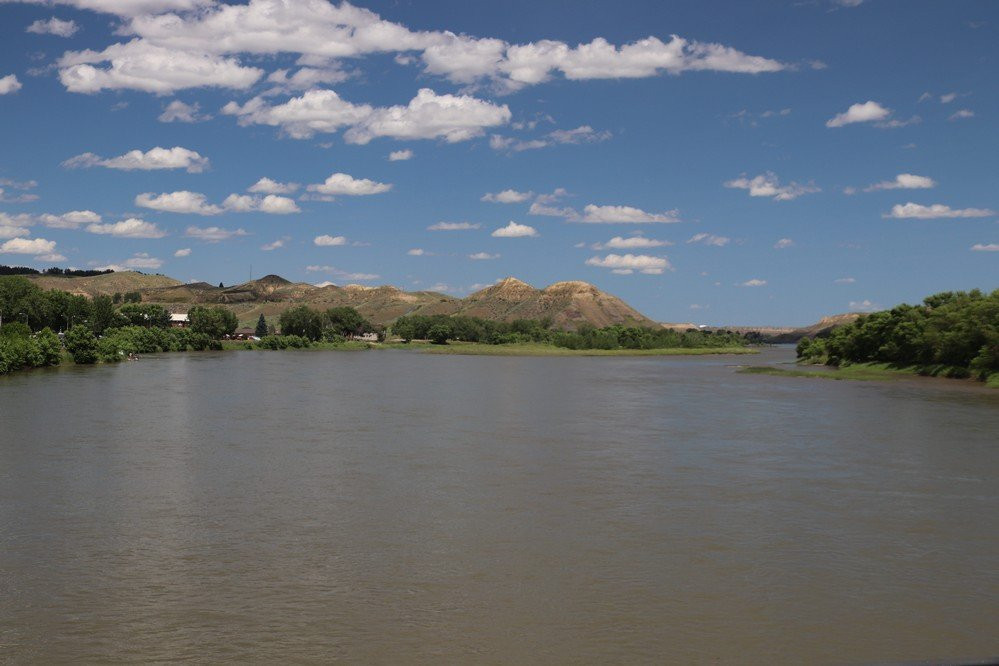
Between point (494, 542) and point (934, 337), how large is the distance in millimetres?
70195

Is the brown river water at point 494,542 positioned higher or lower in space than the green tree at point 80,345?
lower

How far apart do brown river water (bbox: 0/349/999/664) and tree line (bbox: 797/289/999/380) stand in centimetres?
3510

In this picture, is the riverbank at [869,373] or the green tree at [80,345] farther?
the green tree at [80,345]

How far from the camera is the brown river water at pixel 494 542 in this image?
12.7 m

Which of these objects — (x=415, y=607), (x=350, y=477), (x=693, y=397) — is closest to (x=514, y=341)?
(x=693, y=397)

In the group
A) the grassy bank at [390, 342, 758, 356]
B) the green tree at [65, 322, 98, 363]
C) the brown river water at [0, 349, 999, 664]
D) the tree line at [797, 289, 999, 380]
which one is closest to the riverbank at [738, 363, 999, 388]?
the tree line at [797, 289, 999, 380]

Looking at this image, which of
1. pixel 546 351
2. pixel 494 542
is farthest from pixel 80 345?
pixel 546 351

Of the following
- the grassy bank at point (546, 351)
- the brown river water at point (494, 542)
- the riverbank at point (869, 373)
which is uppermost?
the grassy bank at point (546, 351)

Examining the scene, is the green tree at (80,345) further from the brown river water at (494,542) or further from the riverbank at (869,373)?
the riverbank at (869,373)

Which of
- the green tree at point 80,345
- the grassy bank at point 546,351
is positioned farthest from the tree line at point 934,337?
the green tree at point 80,345

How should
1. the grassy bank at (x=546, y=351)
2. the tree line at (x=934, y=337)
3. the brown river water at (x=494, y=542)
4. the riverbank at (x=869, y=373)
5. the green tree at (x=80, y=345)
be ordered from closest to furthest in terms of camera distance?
the brown river water at (x=494, y=542) < the tree line at (x=934, y=337) < the riverbank at (x=869, y=373) < the green tree at (x=80, y=345) < the grassy bank at (x=546, y=351)

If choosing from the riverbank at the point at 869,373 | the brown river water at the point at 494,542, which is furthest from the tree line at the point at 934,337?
the brown river water at the point at 494,542

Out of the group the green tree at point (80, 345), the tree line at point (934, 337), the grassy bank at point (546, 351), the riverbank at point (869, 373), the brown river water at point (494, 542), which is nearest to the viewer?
the brown river water at point (494, 542)

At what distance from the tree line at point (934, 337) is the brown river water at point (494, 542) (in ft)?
115
